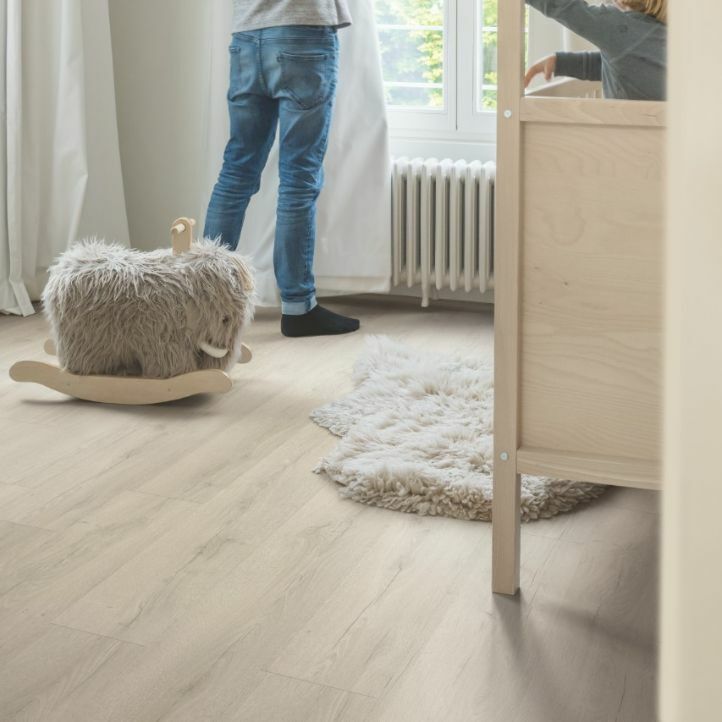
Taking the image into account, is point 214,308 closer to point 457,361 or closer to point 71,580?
point 457,361

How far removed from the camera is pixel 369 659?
1380mm

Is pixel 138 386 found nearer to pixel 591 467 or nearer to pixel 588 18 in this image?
pixel 591 467

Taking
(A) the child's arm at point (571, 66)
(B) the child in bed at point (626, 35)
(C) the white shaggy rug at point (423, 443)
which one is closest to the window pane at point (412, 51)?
(C) the white shaggy rug at point (423, 443)

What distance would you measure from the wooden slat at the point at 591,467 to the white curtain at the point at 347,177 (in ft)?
5.74

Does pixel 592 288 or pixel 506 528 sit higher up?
pixel 592 288

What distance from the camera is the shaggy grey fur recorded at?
229 cm

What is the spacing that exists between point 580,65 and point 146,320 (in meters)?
1.17

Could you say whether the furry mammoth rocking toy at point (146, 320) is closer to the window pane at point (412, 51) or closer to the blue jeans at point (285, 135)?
the blue jeans at point (285, 135)

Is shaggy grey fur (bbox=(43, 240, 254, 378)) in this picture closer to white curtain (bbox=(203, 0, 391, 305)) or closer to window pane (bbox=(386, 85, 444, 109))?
white curtain (bbox=(203, 0, 391, 305))

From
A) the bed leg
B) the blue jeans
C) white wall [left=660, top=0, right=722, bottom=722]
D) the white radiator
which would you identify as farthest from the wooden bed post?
the white radiator

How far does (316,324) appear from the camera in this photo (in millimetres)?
2951

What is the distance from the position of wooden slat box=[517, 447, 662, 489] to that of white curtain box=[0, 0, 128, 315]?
2.10 meters

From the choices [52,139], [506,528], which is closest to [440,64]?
[52,139]

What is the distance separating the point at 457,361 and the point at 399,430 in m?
0.52
